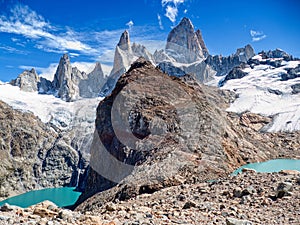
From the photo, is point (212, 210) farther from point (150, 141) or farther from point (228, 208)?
point (150, 141)

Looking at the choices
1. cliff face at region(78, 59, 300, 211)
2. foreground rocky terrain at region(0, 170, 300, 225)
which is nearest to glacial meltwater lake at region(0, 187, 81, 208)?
cliff face at region(78, 59, 300, 211)

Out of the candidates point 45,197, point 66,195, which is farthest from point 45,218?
point 66,195

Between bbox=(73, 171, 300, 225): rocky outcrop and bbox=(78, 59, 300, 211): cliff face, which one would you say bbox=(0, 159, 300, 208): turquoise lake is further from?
bbox=(73, 171, 300, 225): rocky outcrop

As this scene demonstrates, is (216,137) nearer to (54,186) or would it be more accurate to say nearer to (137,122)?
(137,122)

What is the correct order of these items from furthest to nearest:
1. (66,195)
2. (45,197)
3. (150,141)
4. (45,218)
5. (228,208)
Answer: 1. (66,195)
2. (45,197)
3. (150,141)
4. (228,208)
5. (45,218)

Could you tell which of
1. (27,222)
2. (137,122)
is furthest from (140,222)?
(137,122)

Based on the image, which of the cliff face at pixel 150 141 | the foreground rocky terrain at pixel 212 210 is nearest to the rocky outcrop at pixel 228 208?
the foreground rocky terrain at pixel 212 210
